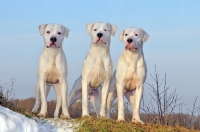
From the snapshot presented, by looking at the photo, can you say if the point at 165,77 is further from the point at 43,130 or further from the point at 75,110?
the point at 43,130

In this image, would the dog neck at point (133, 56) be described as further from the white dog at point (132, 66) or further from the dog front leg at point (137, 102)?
the dog front leg at point (137, 102)

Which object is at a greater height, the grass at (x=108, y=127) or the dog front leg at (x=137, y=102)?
the dog front leg at (x=137, y=102)

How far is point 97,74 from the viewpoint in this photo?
9.39 m

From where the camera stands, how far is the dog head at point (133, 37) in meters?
9.05

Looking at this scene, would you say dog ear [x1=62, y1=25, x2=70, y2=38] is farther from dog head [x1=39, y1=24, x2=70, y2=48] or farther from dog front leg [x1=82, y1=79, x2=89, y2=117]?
dog front leg [x1=82, y1=79, x2=89, y2=117]

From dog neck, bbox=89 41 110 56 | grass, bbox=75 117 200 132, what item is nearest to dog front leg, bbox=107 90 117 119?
dog neck, bbox=89 41 110 56

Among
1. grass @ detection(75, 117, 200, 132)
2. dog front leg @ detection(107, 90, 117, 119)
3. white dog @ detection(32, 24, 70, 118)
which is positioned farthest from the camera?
dog front leg @ detection(107, 90, 117, 119)

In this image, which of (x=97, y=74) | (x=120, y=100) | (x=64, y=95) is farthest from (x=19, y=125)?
(x=97, y=74)

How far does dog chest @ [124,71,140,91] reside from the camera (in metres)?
9.19

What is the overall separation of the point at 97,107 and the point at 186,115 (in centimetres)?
230

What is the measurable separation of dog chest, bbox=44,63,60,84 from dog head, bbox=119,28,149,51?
157 cm

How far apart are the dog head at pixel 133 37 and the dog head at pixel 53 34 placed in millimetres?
1257

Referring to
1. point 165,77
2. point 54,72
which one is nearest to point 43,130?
point 54,72

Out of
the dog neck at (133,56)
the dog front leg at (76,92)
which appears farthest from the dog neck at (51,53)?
the dog neck at (133,56)
